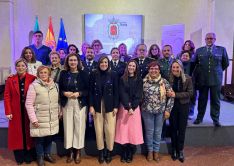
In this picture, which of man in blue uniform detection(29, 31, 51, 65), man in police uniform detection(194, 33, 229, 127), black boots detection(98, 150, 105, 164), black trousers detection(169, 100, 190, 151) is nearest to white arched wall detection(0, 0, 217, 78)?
man in blue uniform detection(29, 31, 51, 65)

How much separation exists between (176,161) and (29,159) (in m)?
1.82

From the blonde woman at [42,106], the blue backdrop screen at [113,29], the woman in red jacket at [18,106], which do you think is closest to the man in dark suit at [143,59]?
the blonde woman at [42,106]

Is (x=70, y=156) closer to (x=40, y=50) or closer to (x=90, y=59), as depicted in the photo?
(x=90, y=59)

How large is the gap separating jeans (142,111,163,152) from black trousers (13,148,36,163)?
1.44 meters

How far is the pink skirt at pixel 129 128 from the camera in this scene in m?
3.19

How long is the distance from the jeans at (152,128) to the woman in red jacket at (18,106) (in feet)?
4.62

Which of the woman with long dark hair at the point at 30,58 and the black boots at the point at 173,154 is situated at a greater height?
the woman with long dark hair at the point at 30,58

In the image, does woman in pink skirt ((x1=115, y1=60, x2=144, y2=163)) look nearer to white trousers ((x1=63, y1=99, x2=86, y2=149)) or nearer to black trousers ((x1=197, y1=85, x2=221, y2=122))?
white trousers ((x1=63, y1=99, x2=86, y2=149))

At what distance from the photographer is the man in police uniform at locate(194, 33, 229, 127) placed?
3.65 m

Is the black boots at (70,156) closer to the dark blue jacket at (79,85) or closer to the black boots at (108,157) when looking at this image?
the black boots at (108,157)

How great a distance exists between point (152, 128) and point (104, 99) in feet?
2.29

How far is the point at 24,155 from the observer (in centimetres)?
320

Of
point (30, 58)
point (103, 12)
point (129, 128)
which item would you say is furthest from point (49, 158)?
point (103, 12)

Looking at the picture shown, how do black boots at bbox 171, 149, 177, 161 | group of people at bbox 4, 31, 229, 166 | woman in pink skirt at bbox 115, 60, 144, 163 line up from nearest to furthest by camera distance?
group of people at bbox 4, 31, 229, 166, woman in pink skirt at bbox 115, 60, 144, 163, black boots at bbox 171, 149, 177, 161
